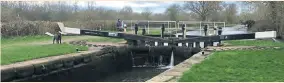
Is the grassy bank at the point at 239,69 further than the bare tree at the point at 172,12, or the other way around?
the bare tree at the point at 172,12

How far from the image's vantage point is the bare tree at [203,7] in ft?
150

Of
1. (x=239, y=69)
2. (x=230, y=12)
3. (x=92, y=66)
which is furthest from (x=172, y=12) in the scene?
(x=239, y=69)

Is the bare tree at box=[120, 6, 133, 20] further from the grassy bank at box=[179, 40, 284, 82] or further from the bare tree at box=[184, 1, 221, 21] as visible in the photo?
the grassy bank at box=[179, 40, 284, 82]

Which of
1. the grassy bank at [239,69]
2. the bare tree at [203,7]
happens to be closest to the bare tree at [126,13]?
the bare tree at [203,7]

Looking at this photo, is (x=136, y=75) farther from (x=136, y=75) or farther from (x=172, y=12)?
(x=172, y=12)

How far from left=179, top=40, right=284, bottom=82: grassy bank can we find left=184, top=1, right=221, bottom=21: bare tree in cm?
3125

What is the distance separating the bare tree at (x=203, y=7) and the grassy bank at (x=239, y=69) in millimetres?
31252

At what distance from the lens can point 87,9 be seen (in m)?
39.2

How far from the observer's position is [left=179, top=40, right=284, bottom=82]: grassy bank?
9.48 meters

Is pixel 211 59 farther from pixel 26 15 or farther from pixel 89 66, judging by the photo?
pixel 26 15

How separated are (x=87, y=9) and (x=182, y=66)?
28.4m

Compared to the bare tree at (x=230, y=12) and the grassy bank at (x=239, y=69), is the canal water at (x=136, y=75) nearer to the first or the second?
the grassy bank at (x=239, y=69)

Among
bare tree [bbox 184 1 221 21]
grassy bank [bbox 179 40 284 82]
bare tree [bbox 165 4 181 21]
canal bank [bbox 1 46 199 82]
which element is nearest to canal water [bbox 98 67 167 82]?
canal bank [bbox 1 46 199 82]

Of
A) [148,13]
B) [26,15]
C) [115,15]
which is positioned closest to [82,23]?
[26,15]
